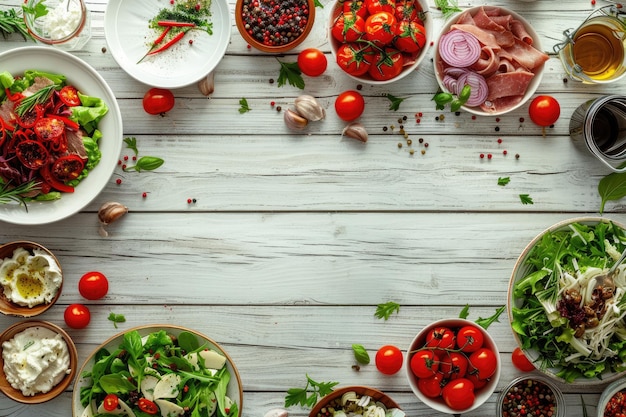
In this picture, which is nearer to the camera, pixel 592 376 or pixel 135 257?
pixel 592 376

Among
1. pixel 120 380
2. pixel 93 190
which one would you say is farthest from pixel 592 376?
pixel 93 190

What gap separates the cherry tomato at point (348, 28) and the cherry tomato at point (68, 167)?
0.97 metres

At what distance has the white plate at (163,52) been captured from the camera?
2.22 metres

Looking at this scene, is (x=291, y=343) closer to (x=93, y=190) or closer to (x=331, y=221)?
(x=331, y=221)

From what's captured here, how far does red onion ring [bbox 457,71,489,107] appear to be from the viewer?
7.30ft

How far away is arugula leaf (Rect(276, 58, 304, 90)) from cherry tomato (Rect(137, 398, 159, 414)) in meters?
1.20

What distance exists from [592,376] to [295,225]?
1.15 meters

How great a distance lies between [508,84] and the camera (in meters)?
2.22

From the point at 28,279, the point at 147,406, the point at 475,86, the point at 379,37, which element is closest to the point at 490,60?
the point at 475,86

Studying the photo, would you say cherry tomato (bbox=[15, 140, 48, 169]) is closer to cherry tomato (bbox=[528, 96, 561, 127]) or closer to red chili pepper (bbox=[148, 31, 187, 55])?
red chili pepper (bbox=[148, 31, 187, 55])

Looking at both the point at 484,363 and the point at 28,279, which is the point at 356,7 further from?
the point at 28,279

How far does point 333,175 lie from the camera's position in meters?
2.33

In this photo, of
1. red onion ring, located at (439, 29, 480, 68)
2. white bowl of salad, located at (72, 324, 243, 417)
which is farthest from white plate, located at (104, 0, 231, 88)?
white bowl of salad, located at (72, 324, 243, 417)

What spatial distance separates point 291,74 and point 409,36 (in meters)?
0.44
